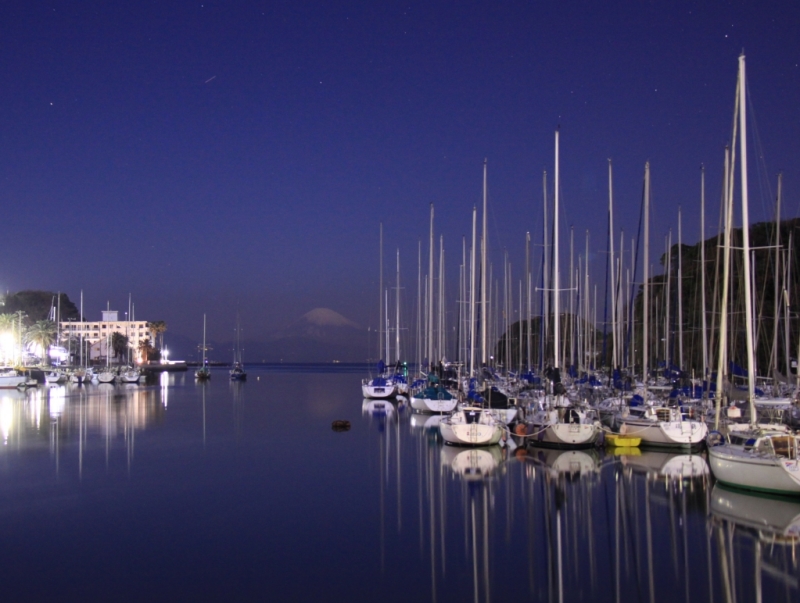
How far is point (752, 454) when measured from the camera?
2020 centimetres

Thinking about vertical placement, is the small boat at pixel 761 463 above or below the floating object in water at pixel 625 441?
above

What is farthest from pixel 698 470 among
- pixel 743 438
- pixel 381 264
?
pixel 381 264

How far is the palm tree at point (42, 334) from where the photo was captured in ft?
428

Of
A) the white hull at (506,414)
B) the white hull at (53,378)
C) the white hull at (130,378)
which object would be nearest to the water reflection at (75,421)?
the white hull at (506,414)

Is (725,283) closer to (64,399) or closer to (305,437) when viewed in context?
(305,437)

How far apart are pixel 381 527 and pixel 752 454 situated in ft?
33.2

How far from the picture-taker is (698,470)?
81.6 ft

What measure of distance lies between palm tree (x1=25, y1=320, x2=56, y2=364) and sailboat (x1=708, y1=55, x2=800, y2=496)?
12983 centimetres

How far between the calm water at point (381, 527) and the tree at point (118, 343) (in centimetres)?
14758

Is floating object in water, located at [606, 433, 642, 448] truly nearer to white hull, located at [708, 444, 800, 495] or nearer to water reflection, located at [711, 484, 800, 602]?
white hull, located at [708, 444, 800, 495]

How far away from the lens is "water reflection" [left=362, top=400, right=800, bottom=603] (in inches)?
526

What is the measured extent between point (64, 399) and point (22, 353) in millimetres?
72106

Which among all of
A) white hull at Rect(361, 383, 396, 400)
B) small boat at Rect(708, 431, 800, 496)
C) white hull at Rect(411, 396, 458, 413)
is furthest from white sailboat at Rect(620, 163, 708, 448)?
white hull at Rect(361, 383, 396, 400)

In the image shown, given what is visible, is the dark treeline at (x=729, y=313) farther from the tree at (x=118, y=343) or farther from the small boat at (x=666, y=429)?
the tree at (x=118, y=343)
